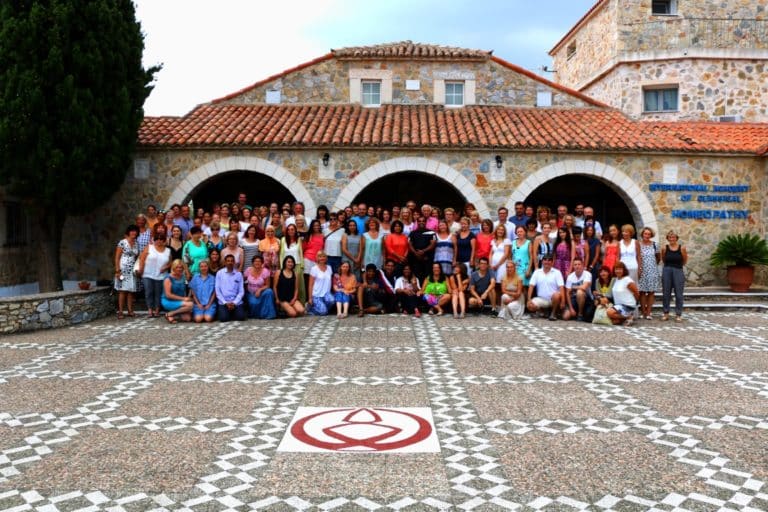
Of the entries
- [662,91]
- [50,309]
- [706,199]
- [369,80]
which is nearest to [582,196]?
[662,91]

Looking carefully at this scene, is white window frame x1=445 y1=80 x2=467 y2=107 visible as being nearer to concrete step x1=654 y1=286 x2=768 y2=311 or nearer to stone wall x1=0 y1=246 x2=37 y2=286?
concrete step x1=654 y1=286 x2=768 y2=311

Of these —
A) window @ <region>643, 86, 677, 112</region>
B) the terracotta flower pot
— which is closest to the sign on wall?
the terracotta flower pot

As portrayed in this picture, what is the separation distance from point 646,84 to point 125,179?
42.8 feet

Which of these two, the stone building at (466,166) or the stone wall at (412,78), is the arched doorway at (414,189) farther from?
the stone building at (466,166)

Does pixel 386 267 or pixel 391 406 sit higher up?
pixel 386 267

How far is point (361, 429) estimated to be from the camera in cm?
448

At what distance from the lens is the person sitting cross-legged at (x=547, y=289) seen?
9945mm

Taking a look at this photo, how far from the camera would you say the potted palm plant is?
1234 centimetres

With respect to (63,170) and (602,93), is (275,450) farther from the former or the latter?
(602,93)

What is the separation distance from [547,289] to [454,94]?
7005 mm

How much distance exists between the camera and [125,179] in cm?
1330

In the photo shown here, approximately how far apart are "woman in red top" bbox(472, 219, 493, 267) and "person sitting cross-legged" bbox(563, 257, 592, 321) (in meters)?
1.36

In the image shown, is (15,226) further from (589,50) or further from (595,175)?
(589,50)

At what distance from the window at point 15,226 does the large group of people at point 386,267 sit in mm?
3774
